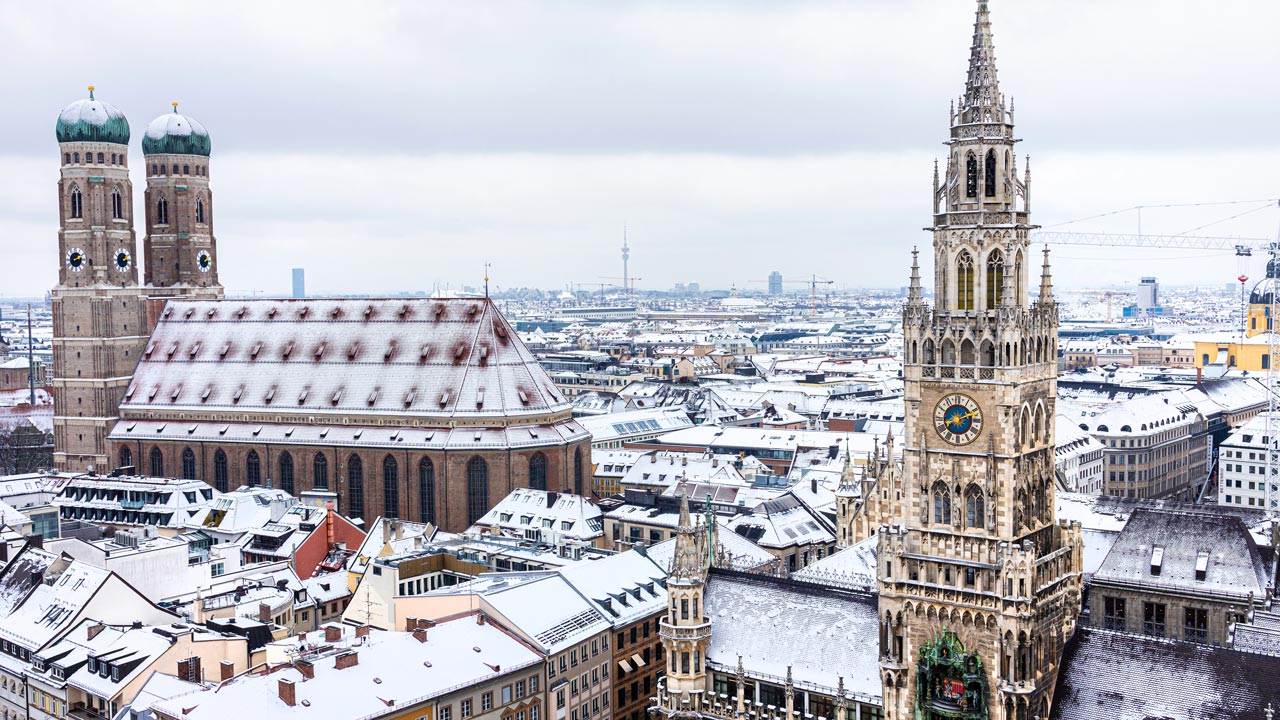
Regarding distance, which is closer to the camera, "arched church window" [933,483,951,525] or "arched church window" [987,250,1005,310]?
"arched church window" [987,250,1005,310]

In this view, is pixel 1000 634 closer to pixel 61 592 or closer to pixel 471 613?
pixel 471 613

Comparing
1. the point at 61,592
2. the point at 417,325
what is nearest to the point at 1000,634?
the point at 61,592

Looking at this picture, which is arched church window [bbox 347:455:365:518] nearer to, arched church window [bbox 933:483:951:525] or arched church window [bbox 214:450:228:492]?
arched church window [bbox 214:450:228:492]

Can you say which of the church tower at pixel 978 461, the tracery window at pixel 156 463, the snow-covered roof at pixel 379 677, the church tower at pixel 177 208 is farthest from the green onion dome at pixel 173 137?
the church tower at pixel 978 461

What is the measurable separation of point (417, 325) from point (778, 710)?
87502 mm

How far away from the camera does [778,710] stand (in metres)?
61.7

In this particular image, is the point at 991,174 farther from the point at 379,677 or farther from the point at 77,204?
the point at 77,204

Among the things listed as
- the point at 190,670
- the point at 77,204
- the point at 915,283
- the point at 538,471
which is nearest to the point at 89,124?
the point at 77,204

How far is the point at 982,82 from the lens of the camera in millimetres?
53531

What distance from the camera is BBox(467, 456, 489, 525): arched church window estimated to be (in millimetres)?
133125

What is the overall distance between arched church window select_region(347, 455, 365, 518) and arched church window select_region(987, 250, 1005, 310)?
95.1 m

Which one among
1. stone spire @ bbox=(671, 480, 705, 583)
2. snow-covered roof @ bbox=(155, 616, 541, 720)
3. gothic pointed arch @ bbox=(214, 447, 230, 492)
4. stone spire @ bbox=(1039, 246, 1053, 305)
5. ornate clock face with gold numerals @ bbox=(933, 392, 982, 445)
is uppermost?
stone spire @ bbox=(1039, 246, 1053, 305)

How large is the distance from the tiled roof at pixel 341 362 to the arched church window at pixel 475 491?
5.19m

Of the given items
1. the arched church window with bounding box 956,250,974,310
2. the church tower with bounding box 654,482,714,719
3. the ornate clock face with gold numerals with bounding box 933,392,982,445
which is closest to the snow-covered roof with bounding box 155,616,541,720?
the church tower with bounding box 654,482,714,719
